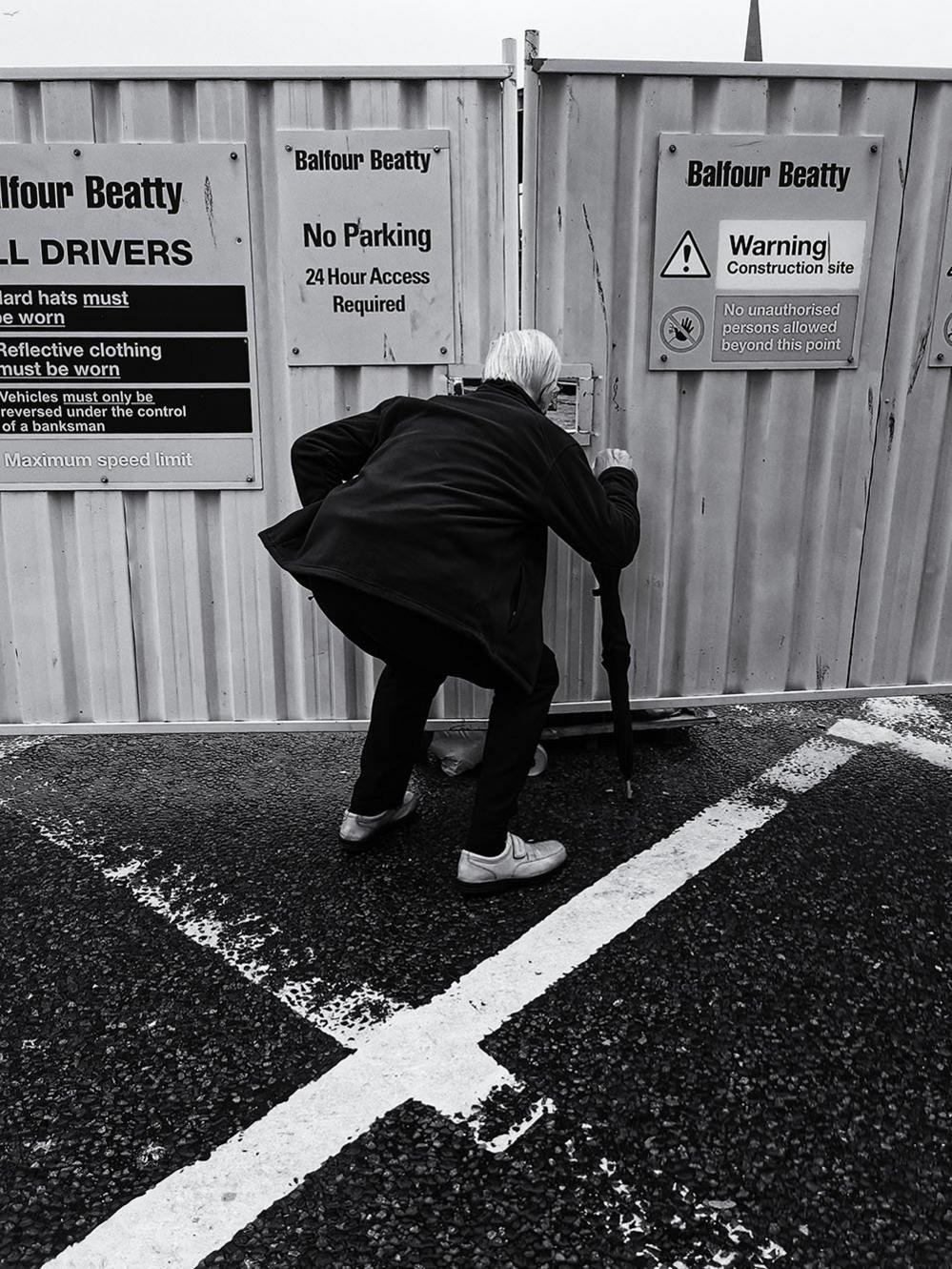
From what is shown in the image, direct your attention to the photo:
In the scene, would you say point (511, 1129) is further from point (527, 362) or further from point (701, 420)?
point (701, 420)

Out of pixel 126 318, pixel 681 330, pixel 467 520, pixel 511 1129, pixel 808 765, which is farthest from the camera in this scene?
pixel 808 765

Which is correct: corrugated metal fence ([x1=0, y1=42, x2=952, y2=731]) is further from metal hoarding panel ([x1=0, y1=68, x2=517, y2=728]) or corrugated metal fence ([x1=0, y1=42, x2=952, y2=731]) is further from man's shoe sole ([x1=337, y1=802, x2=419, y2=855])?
man's shoe sole ([x1=337, y1=802, x2=419, y2=855])

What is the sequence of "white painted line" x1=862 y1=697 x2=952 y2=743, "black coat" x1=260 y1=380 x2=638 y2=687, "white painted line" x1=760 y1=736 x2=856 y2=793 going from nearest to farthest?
Result: 1. "black coat" x1=260 y1=380 x2=638 y2=687
2. "white painted line" x1=760 y1=736 x2=856 y2=793
3. "white painted line" x1=862 y1=697 x2=952 y2=743

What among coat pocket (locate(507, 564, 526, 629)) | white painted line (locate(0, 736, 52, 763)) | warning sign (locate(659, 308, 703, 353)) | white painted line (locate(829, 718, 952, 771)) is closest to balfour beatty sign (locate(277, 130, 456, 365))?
warning sign (locate(659, 308, 703, 353))

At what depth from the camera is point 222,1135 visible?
221 cm

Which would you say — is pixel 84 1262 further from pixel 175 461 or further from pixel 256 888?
pixel 175 461

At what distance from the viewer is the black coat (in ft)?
9.21

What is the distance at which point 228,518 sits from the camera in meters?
3.52

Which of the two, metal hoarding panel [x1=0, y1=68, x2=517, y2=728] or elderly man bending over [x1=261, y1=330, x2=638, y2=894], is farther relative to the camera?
metal hoarding panel [x1=0, y1=68, x2=517, y2=728]

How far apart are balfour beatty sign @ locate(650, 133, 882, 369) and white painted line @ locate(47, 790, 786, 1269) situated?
182cm

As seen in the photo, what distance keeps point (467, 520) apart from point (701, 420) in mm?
1152

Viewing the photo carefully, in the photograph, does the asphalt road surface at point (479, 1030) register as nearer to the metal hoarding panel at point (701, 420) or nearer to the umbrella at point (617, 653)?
the umbrella at point (617, 653)

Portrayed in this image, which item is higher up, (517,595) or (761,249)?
(761,249)

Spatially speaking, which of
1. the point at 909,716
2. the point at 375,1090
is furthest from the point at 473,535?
the point at 909,716
